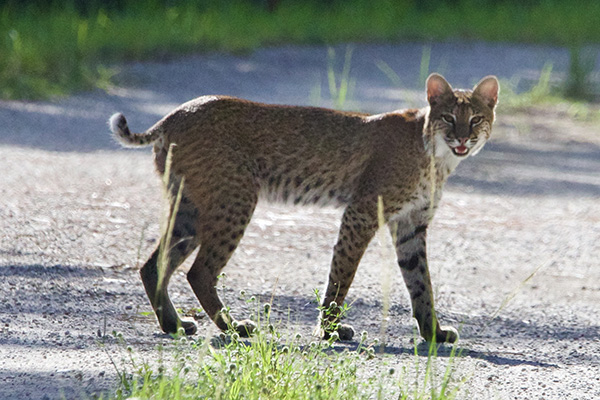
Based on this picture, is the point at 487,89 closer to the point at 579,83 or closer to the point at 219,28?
the point at 579,83

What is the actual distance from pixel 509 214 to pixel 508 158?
227 cm

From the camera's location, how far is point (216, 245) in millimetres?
4199

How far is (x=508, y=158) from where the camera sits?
9523mm

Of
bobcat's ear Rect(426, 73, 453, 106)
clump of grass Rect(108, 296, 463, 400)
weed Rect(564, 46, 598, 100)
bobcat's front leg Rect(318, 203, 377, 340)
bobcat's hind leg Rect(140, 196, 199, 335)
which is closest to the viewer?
clump of grass Rect(108, 296, 463, 400)

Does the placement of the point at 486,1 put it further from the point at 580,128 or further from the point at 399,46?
the point at 580,128

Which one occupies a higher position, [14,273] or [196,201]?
[196,201]

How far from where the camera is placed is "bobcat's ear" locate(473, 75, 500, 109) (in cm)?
471

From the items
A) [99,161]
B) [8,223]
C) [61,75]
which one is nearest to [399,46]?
[61,75]

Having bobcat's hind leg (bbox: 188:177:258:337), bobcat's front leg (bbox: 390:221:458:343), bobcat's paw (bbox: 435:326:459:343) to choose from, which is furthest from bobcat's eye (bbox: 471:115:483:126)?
bobcat's hind leg (bbox: 188:177:258:337)

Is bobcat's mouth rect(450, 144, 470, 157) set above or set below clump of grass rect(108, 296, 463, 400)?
above

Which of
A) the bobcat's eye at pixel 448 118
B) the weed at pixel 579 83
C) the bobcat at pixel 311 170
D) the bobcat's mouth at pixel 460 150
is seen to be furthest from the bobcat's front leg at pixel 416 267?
the weed at pixel 579 83

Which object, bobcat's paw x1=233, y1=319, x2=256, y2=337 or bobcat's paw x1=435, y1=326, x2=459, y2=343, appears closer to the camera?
bobcat's paw x1=233, y1=319, x2=256, y2=337

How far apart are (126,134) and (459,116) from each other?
1546mm

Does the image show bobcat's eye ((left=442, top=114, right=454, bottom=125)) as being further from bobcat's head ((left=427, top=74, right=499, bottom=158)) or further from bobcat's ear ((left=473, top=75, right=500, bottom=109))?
bobcat's ear ((left=473, top=75, right=500, bottom=109))
